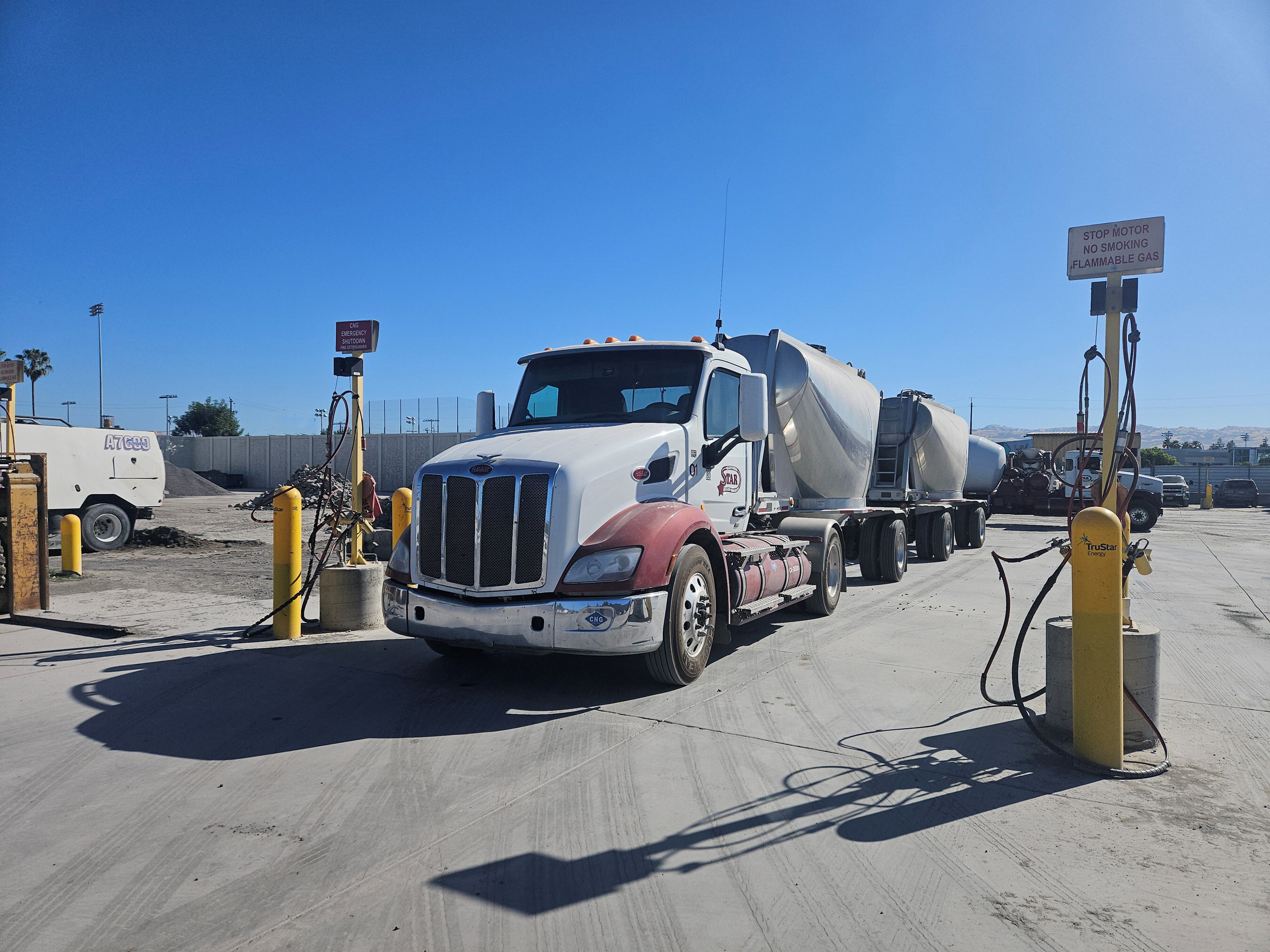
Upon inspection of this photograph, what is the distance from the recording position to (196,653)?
25.0 ft

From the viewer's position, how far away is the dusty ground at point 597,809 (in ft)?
10.5

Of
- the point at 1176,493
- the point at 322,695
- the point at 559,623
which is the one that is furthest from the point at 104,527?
the point at 1176,493

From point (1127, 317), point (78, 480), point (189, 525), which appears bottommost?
point (189, 525)

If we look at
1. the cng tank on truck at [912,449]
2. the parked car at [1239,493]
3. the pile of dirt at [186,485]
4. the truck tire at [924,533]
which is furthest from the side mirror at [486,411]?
the parked car at [1239,493]

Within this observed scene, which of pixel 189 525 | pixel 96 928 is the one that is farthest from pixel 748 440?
pixel 189 525

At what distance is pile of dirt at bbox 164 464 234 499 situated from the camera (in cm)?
3962

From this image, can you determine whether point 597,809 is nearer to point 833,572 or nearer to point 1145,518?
point 833,572

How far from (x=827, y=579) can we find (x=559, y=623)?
500 cm

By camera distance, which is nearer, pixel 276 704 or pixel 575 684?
pixel 276 704

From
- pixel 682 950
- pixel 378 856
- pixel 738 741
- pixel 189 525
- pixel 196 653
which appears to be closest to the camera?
pixel 682 950

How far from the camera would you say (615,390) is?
24.9 ft

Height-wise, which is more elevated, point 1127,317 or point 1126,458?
point 1127,317

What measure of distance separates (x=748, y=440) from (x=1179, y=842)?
15.2 feet

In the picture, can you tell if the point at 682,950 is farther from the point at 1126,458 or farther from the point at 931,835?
the point at 1126,458
